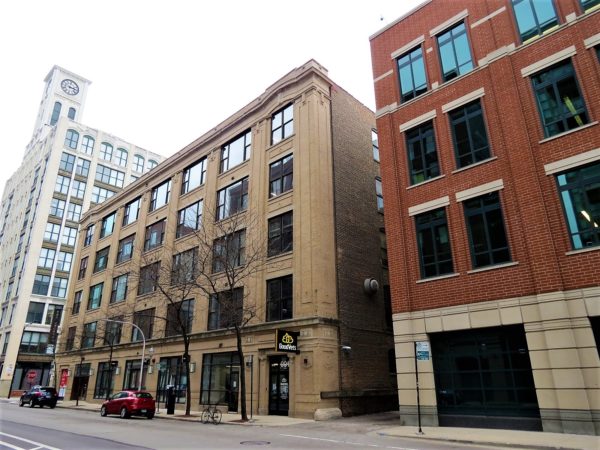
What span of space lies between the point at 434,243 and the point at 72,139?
229ft

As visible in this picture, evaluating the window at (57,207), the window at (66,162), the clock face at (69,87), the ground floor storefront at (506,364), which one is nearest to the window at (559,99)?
the ground floor storefront at (506,364)

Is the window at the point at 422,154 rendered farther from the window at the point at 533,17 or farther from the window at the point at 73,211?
the window at the point at 73,211

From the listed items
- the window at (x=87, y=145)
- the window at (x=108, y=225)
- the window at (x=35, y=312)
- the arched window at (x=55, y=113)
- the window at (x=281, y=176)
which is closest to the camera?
the window at (x=281, y=176)

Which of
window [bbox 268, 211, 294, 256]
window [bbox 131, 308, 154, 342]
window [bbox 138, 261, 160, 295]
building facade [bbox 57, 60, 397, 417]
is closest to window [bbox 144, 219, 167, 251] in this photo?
building facade [bbox 57, 60, 397, 417]

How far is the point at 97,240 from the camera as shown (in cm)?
4894

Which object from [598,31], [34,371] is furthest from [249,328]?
[34,371]

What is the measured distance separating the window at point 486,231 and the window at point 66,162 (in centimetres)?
6860

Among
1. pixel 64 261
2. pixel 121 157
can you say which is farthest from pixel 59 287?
pixel 121 157

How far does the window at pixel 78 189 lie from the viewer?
69875mm

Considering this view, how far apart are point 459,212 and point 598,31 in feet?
26.1

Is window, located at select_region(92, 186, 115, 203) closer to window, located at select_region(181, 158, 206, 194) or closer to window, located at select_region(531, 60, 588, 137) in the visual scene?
window, located at select_region(181, 158, 206, 194)

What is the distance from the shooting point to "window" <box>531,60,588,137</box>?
51.6 ft

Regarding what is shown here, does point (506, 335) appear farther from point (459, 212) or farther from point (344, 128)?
point (344, 128)

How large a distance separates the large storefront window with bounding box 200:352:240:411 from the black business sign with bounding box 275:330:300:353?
17.8 feet
